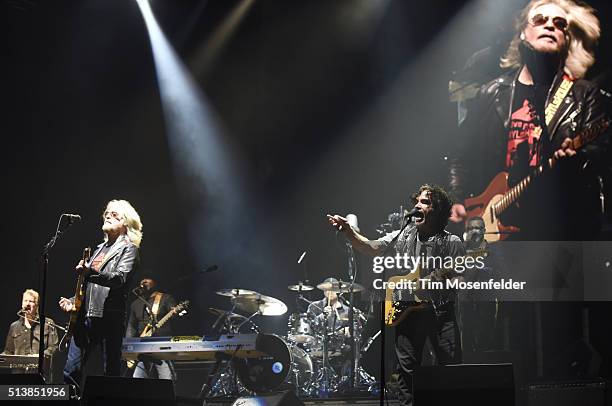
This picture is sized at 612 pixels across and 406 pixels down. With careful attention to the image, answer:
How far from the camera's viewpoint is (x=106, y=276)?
19.2 ft

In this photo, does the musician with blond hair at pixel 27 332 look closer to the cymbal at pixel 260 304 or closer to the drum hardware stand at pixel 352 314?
the cymbal at pixel 260 304

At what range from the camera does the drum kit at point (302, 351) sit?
336 inches

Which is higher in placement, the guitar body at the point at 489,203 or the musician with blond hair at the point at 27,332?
the guitar body at the point at 489,203

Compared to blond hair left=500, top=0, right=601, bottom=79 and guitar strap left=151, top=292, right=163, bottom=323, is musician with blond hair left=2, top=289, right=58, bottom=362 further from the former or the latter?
blond hair left=500, top=0, right=601, bottom=79

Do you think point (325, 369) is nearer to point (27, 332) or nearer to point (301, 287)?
point (301, 287)

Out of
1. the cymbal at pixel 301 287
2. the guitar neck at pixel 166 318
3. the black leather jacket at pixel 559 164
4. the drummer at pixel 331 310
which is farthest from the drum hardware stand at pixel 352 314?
the guitar neck at pixel 166 318

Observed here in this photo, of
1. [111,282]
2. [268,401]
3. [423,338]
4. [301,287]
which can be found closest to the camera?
[423,338]

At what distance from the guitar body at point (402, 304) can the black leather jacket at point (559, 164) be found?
2.63 m

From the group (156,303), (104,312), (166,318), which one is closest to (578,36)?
(166,318)

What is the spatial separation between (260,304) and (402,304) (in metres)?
3.42

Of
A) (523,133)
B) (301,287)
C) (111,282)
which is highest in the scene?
(523,133)

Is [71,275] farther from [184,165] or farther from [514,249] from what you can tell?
[514,249]

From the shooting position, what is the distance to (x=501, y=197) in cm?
862

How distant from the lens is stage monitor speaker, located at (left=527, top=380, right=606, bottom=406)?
614 cm
